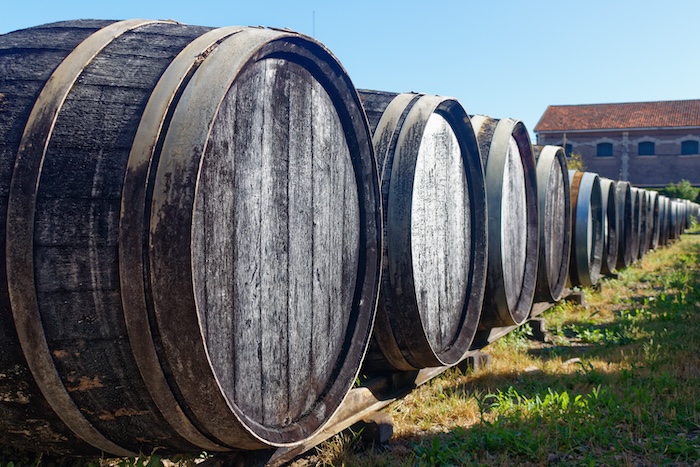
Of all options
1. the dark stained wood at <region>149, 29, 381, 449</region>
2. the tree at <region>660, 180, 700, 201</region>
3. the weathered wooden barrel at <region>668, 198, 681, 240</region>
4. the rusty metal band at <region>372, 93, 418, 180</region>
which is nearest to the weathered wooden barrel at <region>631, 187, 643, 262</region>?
the weathered wooden barrel at <region>668, 198, 681, 240</region>

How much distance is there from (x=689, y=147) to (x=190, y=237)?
4194 cm

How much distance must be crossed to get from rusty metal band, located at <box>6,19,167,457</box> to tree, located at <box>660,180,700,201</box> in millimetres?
37545

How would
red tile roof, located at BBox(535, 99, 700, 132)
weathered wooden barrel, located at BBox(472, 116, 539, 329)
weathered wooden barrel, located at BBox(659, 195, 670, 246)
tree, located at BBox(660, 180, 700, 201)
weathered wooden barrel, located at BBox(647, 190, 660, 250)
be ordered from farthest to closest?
red tile roof, located at BBox(535, 99, 700, 132), tree, located at BBox(660, 180, 700, 201), weathered wooden barrel, located at BBox(659, 195, 670, 246), weathered wooden barrel, located at BBox(647, 190, 660, 250), weathered wooden barrel, located at BBox(472, 116, 539, 329)

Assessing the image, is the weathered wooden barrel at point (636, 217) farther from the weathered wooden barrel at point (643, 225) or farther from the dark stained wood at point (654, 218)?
the dark stained wood at point (654, 218)

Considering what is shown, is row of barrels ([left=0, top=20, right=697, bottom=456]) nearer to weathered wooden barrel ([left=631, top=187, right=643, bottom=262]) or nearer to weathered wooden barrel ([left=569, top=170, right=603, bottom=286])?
weathered wooden barrel ([left=569, top=170, right=603, bottom=286])

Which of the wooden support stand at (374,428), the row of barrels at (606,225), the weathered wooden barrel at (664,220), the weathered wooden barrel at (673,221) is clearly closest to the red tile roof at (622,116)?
the weathered wooden barrel at (673,221)

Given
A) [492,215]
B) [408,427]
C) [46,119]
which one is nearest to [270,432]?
[46,119]

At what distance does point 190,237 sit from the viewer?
5.36 ft

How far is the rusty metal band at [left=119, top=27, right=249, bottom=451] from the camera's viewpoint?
1620 millimetres

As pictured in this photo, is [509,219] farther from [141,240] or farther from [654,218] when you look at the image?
[654,218]

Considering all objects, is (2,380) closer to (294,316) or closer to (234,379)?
(234,379)

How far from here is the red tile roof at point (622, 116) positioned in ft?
128

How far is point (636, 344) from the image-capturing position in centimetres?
536

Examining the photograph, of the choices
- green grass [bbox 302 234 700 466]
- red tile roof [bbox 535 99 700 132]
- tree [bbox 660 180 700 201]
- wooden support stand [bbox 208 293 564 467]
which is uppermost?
red tile roof [bbox 535 99 700 132]
